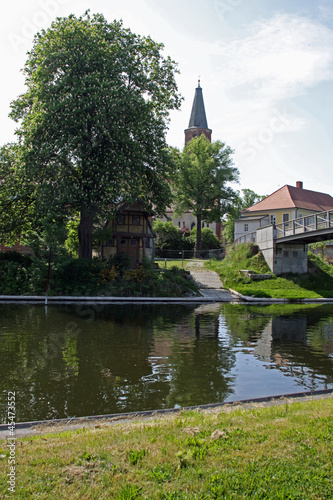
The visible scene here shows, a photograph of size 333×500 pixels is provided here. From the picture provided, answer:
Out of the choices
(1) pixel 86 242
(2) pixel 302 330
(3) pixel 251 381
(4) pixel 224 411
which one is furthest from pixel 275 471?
(1) pixel 86 242

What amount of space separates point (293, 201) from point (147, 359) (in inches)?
1916

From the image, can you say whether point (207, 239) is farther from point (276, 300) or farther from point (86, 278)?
point (86, 278)

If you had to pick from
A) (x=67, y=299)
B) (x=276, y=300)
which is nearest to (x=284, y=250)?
(x=276, y=300)

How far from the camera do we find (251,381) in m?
9.12

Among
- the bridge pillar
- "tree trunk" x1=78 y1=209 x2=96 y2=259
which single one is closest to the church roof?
the bridge pillar

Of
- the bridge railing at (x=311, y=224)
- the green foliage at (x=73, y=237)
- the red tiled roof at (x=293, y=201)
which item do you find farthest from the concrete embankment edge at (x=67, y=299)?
the red tiled roof at (x=293, y=201)

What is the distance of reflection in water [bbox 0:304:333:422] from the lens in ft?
25.7

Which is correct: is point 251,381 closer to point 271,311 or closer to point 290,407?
point 290,407

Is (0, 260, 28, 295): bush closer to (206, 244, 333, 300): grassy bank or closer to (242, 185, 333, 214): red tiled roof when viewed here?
(206, 244, 333, 300): grassy bank

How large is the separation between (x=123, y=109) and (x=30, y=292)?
42.2 feet

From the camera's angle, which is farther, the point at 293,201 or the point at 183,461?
the point at 293,201

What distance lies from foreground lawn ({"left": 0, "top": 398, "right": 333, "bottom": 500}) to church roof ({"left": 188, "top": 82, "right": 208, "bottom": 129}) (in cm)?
8312

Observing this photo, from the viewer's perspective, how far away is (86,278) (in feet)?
85.4

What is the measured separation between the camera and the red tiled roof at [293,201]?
2176 inches
